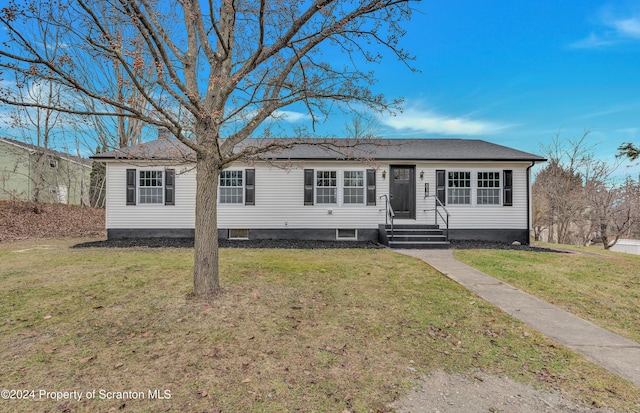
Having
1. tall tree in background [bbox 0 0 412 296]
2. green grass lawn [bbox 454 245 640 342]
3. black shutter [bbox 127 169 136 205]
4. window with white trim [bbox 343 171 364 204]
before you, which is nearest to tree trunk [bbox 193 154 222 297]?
tall tree in background [bbox 0 0 412 296]

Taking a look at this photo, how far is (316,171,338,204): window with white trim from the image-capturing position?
468 inches

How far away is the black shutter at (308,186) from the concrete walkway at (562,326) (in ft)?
21.1

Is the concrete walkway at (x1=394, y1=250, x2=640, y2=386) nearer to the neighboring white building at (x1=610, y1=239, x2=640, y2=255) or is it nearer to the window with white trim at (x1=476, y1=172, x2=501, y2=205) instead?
the window with white trim at (x1=476, y1=172, x2=501, y2=205)

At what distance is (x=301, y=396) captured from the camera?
239 cm

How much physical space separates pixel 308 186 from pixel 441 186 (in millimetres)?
5548

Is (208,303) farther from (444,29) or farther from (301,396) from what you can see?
(444,29)

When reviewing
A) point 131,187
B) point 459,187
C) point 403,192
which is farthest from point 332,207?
point 131,187

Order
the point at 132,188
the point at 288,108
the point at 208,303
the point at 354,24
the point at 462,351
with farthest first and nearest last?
1. the point at 132,188
2. the point at 288,108
3. the point at 354,24
4. the point at 208,303
5. the point at 462,351

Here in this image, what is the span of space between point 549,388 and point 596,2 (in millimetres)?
14501

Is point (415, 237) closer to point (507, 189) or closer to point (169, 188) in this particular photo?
point (507, 189)

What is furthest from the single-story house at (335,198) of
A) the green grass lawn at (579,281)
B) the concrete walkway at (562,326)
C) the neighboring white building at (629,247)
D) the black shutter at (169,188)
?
the neighboring white building at (629,247)

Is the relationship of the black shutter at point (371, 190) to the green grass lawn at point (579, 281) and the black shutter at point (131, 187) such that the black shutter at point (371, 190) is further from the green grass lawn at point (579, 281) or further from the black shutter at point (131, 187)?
the black shutter at point (131, 187)

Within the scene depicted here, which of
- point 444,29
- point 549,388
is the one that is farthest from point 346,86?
point 444,29

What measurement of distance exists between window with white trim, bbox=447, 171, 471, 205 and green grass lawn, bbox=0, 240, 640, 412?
7.19m
